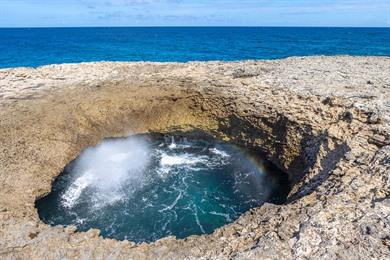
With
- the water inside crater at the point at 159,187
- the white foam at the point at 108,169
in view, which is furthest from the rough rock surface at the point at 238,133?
the water inside crater at the point at 159,187

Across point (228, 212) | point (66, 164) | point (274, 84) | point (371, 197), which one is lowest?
point (228, 212)

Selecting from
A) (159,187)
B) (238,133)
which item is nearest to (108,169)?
(159,187)

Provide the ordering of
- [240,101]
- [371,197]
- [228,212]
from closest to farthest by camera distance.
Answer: [371,197] < [228,212] < [240,101]

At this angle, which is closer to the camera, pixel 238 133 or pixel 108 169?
pixel 108 169

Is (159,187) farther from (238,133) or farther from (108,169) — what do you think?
(238,133)

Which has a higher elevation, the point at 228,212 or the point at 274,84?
the point at 274,84

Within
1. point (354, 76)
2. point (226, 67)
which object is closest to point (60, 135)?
point (226, 67)

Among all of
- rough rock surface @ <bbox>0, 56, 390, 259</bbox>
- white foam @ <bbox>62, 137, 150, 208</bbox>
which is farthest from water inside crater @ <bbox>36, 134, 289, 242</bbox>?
rough rock surface @ <bbox>0, 56, 390, 259</bbox>

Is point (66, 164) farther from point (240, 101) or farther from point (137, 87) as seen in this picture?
point (240, 101)
